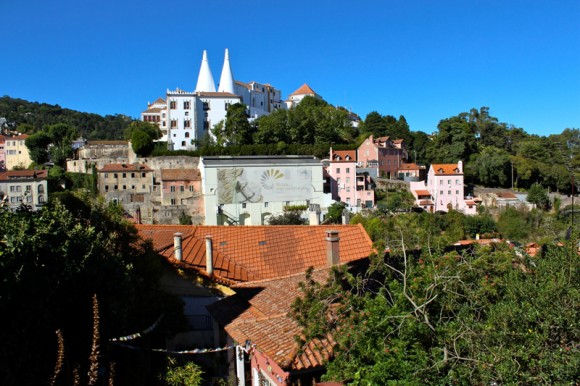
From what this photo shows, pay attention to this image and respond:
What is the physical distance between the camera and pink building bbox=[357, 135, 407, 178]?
208ft

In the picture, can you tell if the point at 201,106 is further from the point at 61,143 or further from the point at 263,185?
the point at 263,185

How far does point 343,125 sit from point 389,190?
17865 mm

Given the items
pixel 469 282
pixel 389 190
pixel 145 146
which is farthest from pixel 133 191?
pixel 469 282

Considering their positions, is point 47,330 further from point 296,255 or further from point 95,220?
point 296,255

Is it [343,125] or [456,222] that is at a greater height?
[343,125]

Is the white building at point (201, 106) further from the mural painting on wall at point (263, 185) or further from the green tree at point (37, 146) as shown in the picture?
the mural painting on wall at point (263, 185)

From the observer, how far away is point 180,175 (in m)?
52.4

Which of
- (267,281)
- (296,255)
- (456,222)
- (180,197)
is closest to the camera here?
(267,281)

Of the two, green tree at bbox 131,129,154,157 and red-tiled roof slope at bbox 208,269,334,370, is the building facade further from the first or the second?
red-tiled roof slope at bbox 208,269,334,370

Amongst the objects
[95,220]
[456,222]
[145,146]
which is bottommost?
[456,222]

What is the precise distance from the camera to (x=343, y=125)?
2874 inches

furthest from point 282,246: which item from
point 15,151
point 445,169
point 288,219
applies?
point 15,151

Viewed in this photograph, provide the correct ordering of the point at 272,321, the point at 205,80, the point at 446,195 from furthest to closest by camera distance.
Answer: the point at 205,80
the point at 446,195
the point at 272,321

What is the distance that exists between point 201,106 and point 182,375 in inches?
2611
